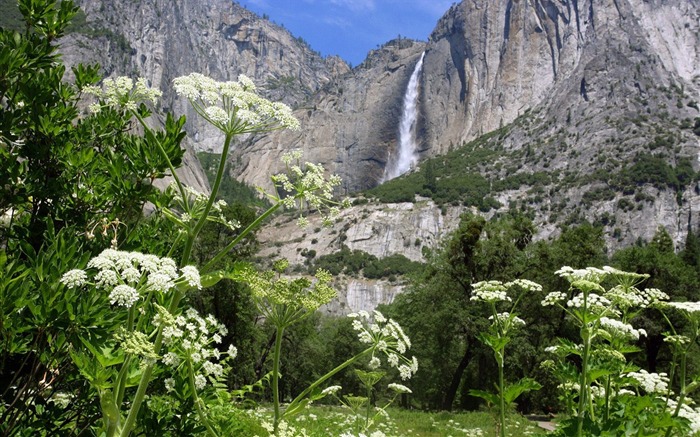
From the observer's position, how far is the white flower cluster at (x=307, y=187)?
404 centimetres

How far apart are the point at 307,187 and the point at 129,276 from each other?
1625mm

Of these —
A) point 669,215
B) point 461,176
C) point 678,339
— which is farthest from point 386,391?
point 461,176

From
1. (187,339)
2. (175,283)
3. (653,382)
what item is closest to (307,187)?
(175,283)

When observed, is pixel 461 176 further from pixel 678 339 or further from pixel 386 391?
pixel 678 339

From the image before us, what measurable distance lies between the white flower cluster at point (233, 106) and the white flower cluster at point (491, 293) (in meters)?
2.61

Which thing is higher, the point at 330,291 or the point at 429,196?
the point at 429,196

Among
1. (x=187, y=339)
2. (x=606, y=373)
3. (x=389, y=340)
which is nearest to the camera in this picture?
(x=187, y=339)

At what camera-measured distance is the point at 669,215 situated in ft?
388

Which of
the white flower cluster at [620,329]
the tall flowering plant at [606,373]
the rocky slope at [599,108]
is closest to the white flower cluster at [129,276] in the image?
the tall flowering plant at [606,373]

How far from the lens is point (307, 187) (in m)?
4.07

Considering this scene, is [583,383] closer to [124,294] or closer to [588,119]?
[124,294]

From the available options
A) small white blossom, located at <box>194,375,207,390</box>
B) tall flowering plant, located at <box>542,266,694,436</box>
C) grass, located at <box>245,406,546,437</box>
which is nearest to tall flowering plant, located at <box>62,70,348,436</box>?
small white blossom, located at <box>194,375,207,390</box>

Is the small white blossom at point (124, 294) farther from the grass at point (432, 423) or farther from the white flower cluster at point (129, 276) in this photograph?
the grass at point (432, 423)

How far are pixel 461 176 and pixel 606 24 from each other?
7843cm
